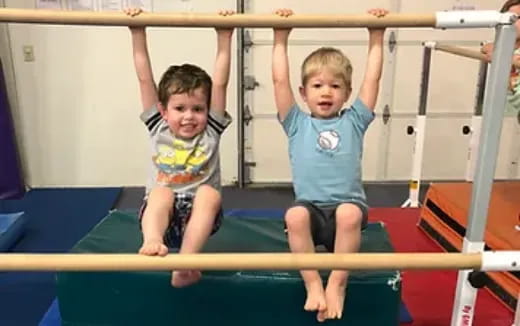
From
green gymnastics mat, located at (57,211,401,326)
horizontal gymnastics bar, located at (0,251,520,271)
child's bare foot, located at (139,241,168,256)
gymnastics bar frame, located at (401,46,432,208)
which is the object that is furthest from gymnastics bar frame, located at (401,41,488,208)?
child's bare foot, located at (139,241,168,256)

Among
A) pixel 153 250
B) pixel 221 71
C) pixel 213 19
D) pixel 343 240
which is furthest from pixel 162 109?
pixel 343 240

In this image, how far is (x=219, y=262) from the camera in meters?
1.31

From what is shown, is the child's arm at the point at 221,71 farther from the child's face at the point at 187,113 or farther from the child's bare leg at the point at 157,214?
the child's bare leg at the point at 157,214

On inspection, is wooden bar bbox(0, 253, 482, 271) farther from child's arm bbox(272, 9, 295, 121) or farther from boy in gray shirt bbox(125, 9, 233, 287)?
child's arm bbox(272, 9, 295, 121)

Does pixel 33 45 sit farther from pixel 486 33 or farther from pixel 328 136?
pixel 486 33

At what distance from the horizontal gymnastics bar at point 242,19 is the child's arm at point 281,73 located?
255 millimetres

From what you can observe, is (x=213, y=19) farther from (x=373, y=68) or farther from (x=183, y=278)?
(x=183, y=278)

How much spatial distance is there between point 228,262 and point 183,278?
0.49 meters

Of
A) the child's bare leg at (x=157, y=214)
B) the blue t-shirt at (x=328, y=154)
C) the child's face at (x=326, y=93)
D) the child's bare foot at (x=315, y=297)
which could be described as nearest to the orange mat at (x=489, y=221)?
the blue t-shirt at (x=328, y=154)

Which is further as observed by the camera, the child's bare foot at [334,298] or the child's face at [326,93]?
the child's face at [326,93]

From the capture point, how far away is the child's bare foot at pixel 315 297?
1.67 m

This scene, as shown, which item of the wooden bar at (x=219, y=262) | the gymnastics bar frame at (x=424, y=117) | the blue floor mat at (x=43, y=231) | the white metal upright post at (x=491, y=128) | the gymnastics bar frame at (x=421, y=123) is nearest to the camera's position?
the wooden bar at (x=219, y=262)

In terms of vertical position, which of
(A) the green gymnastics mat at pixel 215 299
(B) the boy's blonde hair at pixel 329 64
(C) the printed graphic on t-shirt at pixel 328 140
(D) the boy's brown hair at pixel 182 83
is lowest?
(A) the green gymnastics mat at pixel 215 299

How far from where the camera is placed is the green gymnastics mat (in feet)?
6.05
